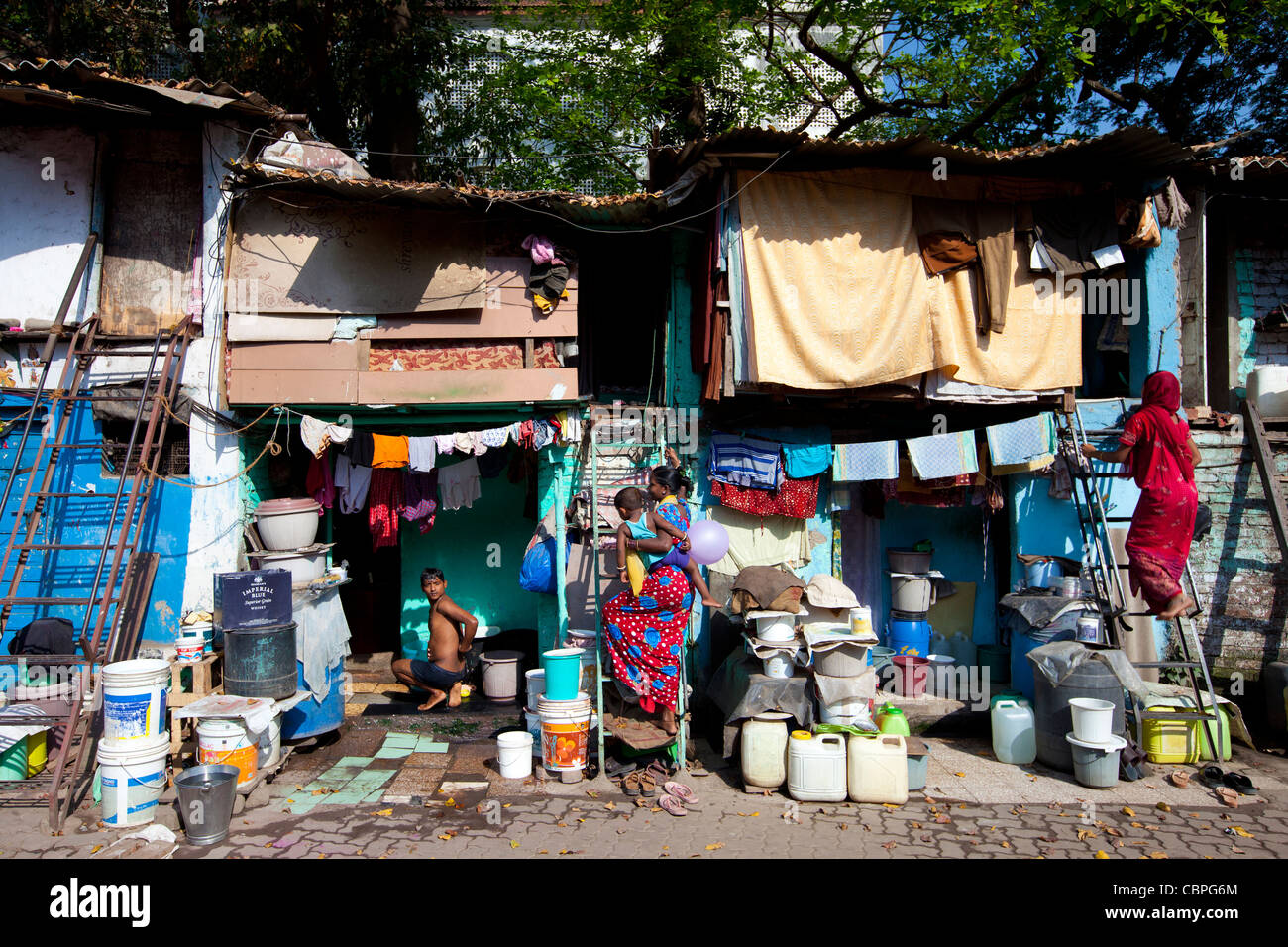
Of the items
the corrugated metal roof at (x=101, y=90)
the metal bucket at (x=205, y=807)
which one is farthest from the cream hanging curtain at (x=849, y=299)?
the metal bucket at (x=205, y=807)

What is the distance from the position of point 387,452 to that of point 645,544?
2.99 metres

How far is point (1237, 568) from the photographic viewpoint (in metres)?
8.64

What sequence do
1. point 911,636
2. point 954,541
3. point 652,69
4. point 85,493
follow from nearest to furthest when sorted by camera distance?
point 85,493
point 911,636
point 954,541
point 652,69

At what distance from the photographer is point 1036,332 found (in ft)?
28.0

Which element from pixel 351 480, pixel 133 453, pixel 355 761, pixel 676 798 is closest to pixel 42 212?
pixel 133 453

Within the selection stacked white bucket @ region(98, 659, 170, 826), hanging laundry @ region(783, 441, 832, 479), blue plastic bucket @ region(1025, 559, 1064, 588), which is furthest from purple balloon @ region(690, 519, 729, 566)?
stacked white bucket @ region(98, 659, 170, 826)

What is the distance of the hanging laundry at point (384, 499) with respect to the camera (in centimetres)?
858

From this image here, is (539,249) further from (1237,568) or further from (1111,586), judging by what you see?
(1237,568)

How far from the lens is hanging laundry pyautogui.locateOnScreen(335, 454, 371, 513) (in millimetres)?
8492

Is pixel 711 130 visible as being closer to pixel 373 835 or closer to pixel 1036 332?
pixel 1036 332

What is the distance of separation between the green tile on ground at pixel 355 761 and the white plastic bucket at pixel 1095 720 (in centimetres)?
639

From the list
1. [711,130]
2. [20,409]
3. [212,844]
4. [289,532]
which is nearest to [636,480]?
[289,532]

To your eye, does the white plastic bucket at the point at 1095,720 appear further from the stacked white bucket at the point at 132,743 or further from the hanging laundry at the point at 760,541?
the stacked white bucket at the point at 132,743

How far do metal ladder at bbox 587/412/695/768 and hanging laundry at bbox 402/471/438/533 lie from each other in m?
1.78
